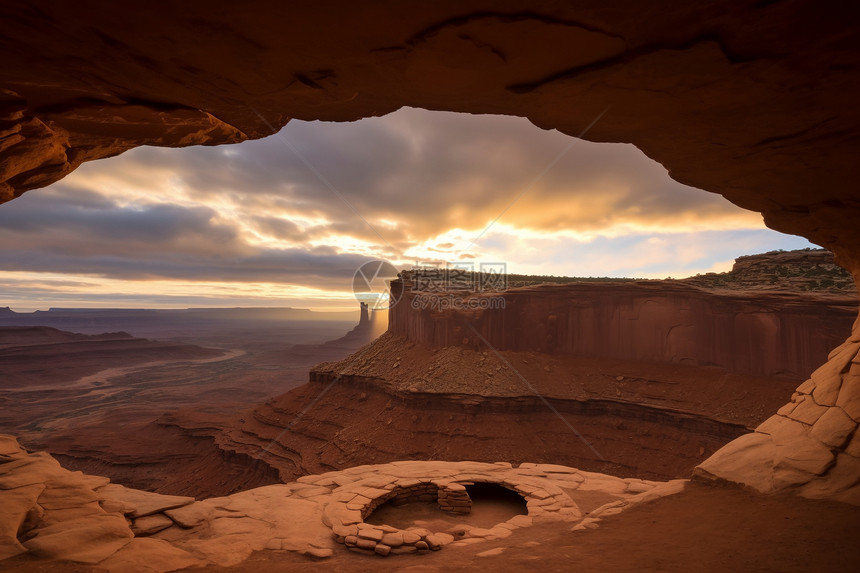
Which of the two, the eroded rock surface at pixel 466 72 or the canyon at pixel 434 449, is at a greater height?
the eroded rock surface at pixel 466 72

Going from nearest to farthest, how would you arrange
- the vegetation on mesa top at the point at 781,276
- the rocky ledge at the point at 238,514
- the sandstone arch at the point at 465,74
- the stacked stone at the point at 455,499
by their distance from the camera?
the sandstone arch at the point at 465,74
the rocky ledge at the point at 238,514
the stacked stone at the point at 455,499
the vegetation on mesa top at the point at 781,276

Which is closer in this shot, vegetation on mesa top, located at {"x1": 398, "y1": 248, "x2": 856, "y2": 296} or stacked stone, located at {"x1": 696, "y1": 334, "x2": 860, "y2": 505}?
stacked stone, located at {"x1": 696, "y1": 334, "x2": 860, "y2": 505}

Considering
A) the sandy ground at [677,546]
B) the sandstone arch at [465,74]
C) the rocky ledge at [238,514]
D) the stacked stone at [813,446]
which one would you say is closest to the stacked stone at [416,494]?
the rocky ledge at [238,514]

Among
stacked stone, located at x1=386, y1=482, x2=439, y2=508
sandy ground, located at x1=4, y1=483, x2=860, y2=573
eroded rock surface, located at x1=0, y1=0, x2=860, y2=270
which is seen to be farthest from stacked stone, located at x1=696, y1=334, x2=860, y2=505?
stacked stone, located at x1=386, y1=482, x2=439, y2=508

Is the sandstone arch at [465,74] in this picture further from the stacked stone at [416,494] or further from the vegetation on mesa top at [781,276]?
the vegetation on mesa top at [781,276]

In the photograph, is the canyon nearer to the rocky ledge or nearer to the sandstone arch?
the rocky ledge

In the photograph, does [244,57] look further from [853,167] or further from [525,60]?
[853,167]

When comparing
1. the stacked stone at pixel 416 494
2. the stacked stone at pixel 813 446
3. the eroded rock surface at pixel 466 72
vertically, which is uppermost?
the eroded rock surface at pixel 466 72
